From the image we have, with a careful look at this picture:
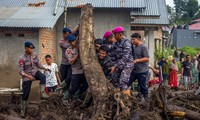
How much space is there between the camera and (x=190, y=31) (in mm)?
40000

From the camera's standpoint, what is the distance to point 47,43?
12594 mm

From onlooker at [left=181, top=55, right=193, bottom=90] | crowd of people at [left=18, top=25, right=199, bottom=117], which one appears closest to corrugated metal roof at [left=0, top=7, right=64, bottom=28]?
crowd of people at [left=18, top=25, right=199, bottom=117]

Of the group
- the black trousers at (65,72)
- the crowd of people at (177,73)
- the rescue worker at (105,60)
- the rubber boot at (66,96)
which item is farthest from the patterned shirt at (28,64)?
the crowd of people at (177,73)

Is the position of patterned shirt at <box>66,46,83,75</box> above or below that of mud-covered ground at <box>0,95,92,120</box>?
above

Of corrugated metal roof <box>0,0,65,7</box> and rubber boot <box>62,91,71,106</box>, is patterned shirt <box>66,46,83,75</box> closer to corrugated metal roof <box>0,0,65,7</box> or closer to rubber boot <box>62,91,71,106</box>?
rubber boot <box>62,91,71,106</box>

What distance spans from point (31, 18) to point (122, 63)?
18.9ft

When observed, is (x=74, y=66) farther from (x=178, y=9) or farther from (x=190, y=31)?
(x=178, y=9)

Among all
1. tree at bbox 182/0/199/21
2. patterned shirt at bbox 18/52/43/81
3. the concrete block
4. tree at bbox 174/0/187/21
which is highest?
tree at bbox 174/0/187/21

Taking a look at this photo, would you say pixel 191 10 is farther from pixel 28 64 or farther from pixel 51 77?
pixel 28 64

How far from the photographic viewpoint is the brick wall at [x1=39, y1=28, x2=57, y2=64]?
11867mm

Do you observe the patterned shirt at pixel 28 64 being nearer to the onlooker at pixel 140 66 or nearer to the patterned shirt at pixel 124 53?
the patterned shirt at pixel 124 53

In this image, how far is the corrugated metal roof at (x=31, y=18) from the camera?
11.3 metres

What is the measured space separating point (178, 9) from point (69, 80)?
70082 millimetres

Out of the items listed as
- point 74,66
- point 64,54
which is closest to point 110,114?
point 74,66
